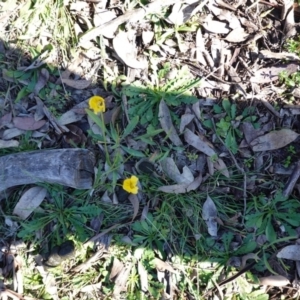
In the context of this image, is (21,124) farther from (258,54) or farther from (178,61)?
(258,54)

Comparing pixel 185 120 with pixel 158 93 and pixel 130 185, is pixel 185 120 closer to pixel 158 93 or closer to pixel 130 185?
pixel 158 93

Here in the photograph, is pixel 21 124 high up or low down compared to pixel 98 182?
up

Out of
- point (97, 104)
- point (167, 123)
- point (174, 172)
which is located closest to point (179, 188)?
point (174, 172)

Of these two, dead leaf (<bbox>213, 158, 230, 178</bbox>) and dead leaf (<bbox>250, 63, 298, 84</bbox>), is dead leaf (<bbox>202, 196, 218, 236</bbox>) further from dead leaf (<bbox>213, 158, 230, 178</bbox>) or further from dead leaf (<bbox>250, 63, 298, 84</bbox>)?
dead leaf (<bbox>250, 63, 298, 84</bbox>)

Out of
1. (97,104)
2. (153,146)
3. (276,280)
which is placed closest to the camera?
(97,104)

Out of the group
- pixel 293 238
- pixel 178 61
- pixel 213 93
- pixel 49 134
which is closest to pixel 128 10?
pixel 178 61

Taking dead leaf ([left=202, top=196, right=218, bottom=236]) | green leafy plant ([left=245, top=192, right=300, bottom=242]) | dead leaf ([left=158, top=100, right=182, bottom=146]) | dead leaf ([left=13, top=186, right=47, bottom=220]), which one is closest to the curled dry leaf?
dead leaf ([left=202, top=196, right=218, bottom=236])

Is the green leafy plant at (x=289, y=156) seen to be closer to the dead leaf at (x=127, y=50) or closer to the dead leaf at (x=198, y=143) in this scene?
the dead leaf at (x=198, y=143)
